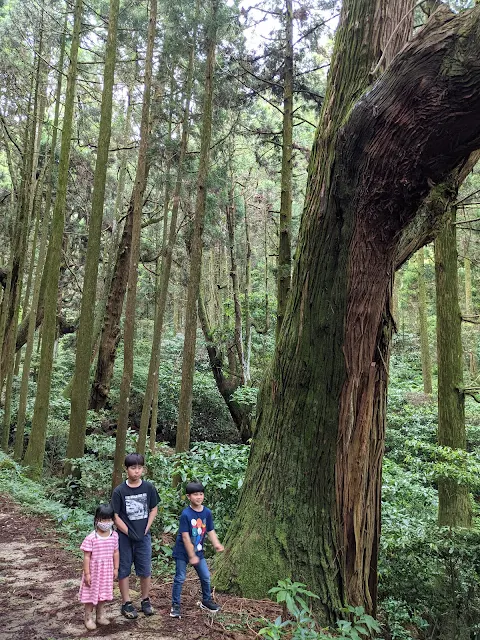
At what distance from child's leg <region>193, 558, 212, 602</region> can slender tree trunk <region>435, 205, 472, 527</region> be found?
184 inches

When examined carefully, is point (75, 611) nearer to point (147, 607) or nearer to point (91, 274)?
point (147, 607)

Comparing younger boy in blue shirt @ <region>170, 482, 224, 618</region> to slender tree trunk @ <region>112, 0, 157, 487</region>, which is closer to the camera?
younger boy in blue shirt @ <region>170, 482, 224, 618</region>

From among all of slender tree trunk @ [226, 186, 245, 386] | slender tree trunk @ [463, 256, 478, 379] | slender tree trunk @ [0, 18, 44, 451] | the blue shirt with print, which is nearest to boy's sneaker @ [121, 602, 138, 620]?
the blue shirt with print

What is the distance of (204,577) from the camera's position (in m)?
3.52

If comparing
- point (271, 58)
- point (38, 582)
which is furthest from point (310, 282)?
point (271, 58)

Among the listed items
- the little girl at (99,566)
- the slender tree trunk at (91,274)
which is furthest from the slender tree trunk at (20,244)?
the little girl at (99,566)

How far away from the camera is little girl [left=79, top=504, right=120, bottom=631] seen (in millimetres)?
3330

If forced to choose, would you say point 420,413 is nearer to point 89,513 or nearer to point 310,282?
point 89,513

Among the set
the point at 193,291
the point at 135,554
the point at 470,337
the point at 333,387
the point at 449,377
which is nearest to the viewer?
the point at 135,554

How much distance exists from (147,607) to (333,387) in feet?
7.46

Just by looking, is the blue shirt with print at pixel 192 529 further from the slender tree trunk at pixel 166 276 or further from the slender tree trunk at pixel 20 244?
the slender tree trunk at pixel 20 244

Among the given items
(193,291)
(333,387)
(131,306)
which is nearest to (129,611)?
(333,387)

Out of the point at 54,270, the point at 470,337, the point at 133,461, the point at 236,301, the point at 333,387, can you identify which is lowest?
the point at 133,461

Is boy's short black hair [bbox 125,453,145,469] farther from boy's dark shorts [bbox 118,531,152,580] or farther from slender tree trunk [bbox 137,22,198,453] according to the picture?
slender tree trunk [bbox 137,22,198,453]
